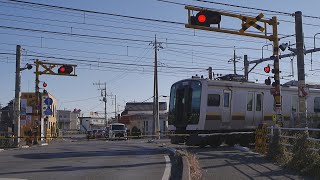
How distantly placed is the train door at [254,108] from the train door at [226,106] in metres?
1.34

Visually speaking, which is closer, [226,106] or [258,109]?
[226,106]

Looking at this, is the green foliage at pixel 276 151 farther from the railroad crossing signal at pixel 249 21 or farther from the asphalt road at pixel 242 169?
the railroad crossing signal at pixel 249 21

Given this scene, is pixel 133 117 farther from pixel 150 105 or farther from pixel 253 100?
pixel 253 100

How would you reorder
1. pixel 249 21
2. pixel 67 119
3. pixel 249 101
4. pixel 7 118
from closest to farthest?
pixel 249 21 < pixel 249 101 < pixel 7 118 < pixel 67 119

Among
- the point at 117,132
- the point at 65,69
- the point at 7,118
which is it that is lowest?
the point at 117,132

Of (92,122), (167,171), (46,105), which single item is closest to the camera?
(167,171)

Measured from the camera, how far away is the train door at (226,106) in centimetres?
2250

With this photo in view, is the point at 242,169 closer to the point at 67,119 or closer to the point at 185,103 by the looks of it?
the point at 185,103

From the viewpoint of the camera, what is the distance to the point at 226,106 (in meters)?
22.6

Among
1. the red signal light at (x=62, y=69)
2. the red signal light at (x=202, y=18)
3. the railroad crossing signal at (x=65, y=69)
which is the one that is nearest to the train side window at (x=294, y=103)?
the red signal light at (x=202, y=18)

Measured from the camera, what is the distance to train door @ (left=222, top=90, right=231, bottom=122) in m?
22.5

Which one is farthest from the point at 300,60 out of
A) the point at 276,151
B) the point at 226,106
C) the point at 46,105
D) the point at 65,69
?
the point at 46,105

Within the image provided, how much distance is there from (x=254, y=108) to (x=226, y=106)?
205 centimetres

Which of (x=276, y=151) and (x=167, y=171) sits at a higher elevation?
(x=276, y=151)
